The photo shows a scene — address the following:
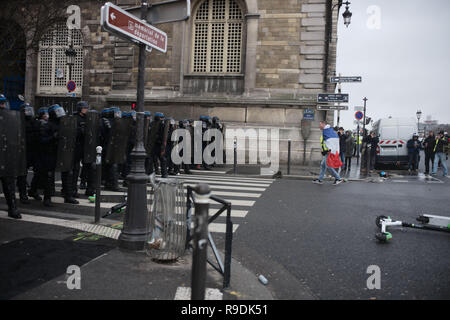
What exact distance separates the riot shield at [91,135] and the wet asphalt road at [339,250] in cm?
369

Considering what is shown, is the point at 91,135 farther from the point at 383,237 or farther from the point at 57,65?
the point at 57,65

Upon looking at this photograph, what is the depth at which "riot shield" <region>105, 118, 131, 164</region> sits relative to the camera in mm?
8695

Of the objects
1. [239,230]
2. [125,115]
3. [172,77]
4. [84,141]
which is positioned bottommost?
[239,230]

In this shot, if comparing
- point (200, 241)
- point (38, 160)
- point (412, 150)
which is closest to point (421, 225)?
point (200, 241)

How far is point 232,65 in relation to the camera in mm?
19984

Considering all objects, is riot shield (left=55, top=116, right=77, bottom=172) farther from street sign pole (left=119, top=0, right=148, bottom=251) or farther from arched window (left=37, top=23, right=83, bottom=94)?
arched window (left=37, top=23, right=83, bottom=94)

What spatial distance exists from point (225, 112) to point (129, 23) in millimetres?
14907

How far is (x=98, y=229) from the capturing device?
17.8 ft

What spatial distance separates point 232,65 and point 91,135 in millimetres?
13233

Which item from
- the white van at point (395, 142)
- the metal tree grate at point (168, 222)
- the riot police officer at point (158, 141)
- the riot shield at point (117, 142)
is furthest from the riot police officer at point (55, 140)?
the white van at point (395, 142)

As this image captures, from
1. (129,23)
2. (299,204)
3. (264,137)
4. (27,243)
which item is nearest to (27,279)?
(27,243)

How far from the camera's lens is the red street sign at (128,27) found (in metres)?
4.00

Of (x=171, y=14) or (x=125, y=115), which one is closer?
(x=171, y=14)

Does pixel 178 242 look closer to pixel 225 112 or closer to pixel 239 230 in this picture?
pixel 239 230
